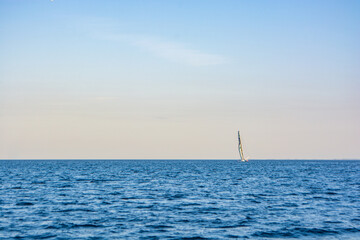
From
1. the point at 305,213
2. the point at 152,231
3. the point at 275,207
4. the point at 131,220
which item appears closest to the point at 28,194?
the point at 131,220

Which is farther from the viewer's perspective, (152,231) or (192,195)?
(192,195)

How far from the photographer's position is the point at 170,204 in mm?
42906

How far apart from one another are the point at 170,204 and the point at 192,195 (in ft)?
32.1

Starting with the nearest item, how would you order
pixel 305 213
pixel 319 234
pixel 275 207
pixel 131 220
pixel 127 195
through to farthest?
pixel 319 234, pixel 131 220, pixel 305 213, pixel 275 207, pixel 127 195

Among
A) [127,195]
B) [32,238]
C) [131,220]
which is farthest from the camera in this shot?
[127,195]

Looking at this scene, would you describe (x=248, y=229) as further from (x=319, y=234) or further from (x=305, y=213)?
(x=305, y=213)

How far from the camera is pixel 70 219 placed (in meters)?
33.6

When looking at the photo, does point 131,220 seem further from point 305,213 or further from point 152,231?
point 305,213

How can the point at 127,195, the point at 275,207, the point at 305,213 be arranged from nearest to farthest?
1. the point at 305,213
2. the point at 275,207
3. the point at 127,195

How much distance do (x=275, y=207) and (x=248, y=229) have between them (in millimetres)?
12175

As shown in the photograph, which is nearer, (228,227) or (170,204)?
(228,227)

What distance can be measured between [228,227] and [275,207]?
40.5 ft

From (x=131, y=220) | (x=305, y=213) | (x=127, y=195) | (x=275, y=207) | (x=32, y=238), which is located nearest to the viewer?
(x=32, y=238)

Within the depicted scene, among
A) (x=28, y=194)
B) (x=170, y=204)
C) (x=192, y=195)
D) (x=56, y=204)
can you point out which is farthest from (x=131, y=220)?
Answer: (x=28, y=194)
